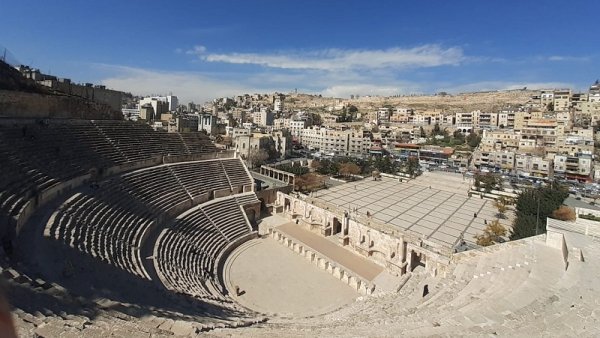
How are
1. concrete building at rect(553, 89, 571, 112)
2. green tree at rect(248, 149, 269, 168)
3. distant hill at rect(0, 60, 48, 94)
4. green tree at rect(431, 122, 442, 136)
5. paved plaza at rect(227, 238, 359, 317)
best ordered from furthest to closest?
green tree at rect(431, 122, 442, 136) < concrete building at rect(553, 89, 571, 112) < green tree at rect(248, 149, 269, 168) < distant hill at rect(0, 60, 48, 94) < paved plaza at rect(227, 238, 359, 317)

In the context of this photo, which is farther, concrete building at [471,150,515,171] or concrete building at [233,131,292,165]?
concrete building at [471,150,515,171]

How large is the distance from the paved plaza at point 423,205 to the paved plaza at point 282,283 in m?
8.55

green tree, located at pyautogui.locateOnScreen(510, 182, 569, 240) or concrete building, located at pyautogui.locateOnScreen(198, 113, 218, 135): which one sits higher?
A: concrete building, located at pyautogui.locateOnScreen(198, 113, 218, 135)

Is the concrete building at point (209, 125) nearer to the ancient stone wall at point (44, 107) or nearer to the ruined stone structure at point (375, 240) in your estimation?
the ancient stone wall at point (44, 107)

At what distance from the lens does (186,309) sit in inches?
372

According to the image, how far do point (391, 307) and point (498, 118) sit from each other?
7344 cm

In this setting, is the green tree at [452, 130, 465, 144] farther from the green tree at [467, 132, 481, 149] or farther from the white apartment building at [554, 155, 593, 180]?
the white apartment building at [554, 155, 593, 180]

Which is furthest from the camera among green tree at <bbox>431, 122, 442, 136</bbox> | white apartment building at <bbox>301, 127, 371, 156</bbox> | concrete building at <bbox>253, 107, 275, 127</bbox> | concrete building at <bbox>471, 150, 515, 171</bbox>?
concrete building at <bbox>253, 107, 275, 127</bbox>

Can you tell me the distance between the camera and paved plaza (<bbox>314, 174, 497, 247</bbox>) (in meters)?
23.3

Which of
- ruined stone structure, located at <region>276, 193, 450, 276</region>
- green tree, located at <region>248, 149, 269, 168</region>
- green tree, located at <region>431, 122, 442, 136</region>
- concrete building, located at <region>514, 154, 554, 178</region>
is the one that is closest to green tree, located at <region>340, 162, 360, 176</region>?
green tree, located at <region>248, 149, 269, 168</region>

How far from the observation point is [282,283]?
15547 millimetres

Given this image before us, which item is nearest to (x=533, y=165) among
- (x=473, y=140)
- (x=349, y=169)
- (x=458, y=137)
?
(x=473, y=140)

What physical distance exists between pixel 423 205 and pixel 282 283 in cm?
1808

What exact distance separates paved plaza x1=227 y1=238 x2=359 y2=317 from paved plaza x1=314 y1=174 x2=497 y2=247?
8.55 metres
